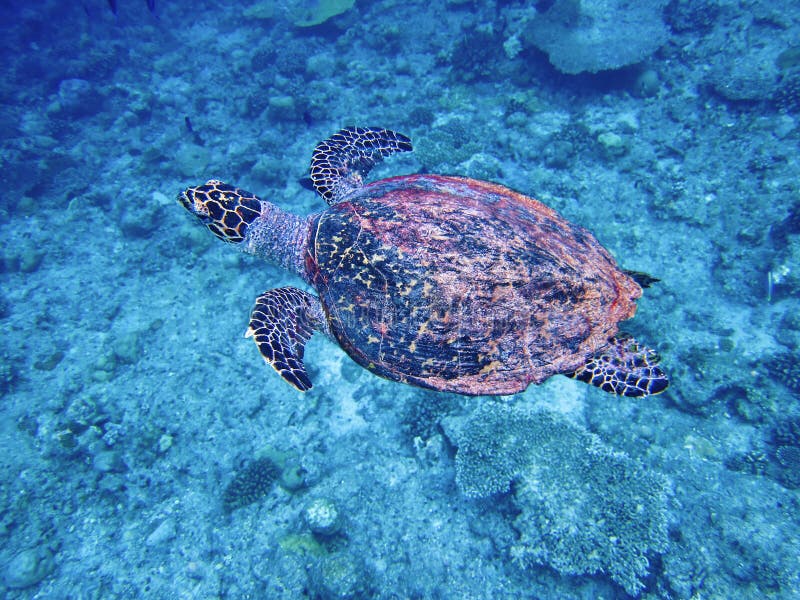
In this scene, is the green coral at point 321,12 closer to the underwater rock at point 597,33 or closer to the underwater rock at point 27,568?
the underwater rock at point 597,33

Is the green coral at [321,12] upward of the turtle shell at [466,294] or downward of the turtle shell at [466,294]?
upward

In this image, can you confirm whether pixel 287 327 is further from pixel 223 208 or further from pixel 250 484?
pixel 250 484

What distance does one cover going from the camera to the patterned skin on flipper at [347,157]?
15.5 ft

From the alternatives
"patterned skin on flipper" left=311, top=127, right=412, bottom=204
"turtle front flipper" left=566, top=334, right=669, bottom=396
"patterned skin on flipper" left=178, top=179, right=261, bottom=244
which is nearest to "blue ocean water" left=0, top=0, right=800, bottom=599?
"turtle front flipper" left=566, top=334, right=669, bottom=396

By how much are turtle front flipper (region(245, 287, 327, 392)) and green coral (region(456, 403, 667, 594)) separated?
2841mm

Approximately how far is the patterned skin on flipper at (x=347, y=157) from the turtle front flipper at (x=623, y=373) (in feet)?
11.4

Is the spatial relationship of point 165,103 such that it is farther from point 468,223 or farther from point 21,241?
point 468,223

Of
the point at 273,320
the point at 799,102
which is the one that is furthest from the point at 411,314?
the point at 799,102

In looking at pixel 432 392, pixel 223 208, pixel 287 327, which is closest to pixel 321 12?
pixel 223 208

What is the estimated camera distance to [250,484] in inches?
207

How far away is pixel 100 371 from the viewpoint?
6.48 metres

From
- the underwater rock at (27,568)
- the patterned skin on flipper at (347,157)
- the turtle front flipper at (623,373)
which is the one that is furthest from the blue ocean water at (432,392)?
the patterned skin on flipper at (347,157)

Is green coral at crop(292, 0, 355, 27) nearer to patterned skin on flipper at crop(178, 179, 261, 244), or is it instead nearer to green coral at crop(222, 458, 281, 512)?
patterned skin on flipper at crop(178, 179, 261, 244)

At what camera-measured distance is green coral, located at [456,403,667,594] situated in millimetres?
4344
